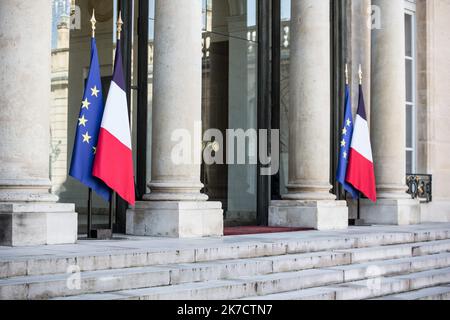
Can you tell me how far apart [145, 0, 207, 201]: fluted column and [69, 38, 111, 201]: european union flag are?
1.44 metres

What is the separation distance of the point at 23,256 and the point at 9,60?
314 cm

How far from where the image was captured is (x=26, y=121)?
451 inches

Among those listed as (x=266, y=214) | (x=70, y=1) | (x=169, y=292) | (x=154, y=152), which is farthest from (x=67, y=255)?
(x=266, y=214)

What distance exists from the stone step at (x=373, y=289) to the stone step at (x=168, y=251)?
131 cm

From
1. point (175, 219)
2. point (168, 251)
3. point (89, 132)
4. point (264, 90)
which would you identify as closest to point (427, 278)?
point (168, 251)

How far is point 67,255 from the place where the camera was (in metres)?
9.80

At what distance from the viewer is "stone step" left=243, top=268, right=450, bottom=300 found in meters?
9.91

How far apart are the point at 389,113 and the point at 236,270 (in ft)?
33.8

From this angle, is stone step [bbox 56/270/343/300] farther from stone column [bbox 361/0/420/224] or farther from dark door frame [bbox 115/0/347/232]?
stone column [bbox 361/0/420/224]

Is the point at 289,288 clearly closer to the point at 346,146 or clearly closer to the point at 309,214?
the point at 309,214

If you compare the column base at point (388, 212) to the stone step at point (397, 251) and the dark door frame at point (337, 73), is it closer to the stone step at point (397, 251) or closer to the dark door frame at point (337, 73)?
the dark door frame at point (337, 73)

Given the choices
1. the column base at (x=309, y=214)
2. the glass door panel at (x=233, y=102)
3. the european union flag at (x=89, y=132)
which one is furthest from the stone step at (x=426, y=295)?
the glass door panel at (x=233, y=102)

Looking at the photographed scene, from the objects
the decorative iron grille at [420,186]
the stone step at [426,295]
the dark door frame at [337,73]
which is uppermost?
the dark door frame at [337,73]

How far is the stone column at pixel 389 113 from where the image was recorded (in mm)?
19672
